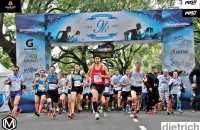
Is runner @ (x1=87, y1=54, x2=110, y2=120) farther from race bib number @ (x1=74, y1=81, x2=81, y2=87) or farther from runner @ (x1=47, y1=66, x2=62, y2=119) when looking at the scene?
runner @ (x1=47, y1=66, x2=62, y2=119)

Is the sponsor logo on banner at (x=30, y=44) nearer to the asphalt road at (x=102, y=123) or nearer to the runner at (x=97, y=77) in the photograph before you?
the asphalt road at (x=102, y=123)

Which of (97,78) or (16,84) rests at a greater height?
(97,78)

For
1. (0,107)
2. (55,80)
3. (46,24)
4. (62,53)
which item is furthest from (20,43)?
(62,53)

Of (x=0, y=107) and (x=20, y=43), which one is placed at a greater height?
(x=20, y=43)

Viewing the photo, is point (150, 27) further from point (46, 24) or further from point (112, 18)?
point (46, 24)

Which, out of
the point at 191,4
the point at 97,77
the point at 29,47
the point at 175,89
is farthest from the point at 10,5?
the point at 29,47

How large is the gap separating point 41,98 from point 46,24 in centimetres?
817

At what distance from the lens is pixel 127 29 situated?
24422 millimetres

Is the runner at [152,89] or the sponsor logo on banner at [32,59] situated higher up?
the sponsor logo on banner at [32,59]

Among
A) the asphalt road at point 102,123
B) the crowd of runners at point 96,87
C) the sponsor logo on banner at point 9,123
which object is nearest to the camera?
the sponsor logo on banner at point 9,123

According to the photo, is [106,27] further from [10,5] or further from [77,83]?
[10,5]

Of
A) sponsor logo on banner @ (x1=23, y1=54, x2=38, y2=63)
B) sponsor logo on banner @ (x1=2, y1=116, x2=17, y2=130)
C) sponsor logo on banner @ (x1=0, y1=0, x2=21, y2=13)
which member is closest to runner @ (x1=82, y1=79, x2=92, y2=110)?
sponsor logo on banner @ (x1=23, y1=54, x2=38, y2=63)

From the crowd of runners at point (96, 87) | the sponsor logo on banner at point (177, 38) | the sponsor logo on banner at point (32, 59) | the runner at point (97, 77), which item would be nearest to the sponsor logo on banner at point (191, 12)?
the sponsor logo on banner at point (177, 38)

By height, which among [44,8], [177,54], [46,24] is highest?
[44,8]
